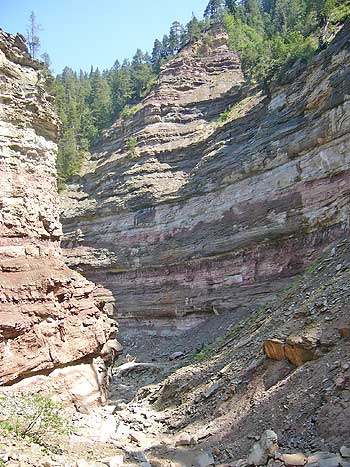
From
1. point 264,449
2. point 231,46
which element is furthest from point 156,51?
point 264,449

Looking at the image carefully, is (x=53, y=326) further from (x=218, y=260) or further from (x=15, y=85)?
(x=218, y=260)

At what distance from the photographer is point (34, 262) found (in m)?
15.3

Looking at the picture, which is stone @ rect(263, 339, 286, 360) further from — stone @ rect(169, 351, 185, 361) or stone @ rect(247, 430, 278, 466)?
stone @ rect(169, 351, 185, 361)

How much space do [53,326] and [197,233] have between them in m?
18.9

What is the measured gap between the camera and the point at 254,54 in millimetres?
53344

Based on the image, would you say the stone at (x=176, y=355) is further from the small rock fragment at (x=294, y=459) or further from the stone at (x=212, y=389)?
the small rock fragment at (x=294, y=459)

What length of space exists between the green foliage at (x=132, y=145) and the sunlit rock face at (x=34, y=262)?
2693 centimetres

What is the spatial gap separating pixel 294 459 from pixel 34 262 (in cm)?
1130

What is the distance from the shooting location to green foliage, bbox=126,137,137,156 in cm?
4553

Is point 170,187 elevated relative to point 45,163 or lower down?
elevated

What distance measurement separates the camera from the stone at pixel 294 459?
716 centimetres

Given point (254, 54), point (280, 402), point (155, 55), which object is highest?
point (155, 55)

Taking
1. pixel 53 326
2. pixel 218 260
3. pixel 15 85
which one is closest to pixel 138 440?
pixel 53 326

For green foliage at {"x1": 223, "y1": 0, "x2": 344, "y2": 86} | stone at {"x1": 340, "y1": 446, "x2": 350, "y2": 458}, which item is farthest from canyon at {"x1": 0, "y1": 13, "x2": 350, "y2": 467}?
green foliage at {"x1": 223, "y1": 0, "x2": 344, "y2": 86}
